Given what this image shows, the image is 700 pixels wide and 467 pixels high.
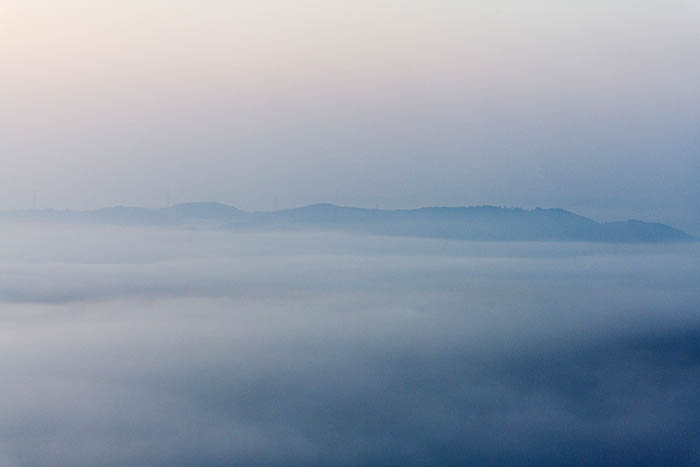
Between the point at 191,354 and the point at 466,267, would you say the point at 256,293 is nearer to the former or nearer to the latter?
the point at 191,354

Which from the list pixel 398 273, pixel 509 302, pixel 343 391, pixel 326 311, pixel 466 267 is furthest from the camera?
pixel 466 267

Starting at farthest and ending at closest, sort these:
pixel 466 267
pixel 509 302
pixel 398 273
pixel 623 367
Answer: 1. pixel 466 267
2. pixel 398 273
3. pixel 509 302
4. pixel 623 367

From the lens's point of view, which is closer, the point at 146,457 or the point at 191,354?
the point at 146,457

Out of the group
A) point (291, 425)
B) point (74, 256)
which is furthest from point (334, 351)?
point (74, 256)

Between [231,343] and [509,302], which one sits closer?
[231,343]

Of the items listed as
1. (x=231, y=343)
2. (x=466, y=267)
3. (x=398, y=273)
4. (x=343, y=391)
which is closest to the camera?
(x=343, y=391)

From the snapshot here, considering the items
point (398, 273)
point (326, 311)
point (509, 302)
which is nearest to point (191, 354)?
point (326, 311)

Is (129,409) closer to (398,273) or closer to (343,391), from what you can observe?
(343,391)

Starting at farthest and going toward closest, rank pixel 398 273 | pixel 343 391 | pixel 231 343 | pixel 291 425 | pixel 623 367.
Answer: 1. pixel 398 273
2. pixel 231 343
3. pixel 623 367
4. pixel 343 391
5. pixel 291 425

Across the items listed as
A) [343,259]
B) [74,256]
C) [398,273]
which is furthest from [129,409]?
[343,259]
